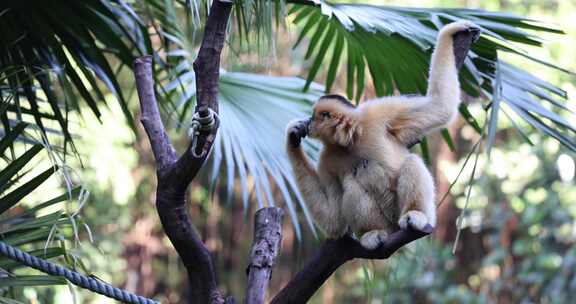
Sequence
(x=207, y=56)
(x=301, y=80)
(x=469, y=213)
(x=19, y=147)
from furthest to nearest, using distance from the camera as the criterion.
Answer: (x=469, y=213) → (x=19, y=147) → (x=301, y=80) → (x=207, y=56)

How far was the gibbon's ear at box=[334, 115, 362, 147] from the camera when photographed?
3.11 m

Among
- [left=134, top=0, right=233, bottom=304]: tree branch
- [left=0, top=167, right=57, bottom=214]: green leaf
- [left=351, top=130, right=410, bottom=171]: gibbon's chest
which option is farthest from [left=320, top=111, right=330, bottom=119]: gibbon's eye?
[left=0, top=167, right=57, bottom=214]: green leaf

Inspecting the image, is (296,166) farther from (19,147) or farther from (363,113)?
(19,147)

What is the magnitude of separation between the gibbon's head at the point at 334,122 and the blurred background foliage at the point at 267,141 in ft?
1.05

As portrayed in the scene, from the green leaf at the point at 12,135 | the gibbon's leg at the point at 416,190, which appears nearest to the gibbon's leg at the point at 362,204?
the gibbon's leg at the point at 416,190

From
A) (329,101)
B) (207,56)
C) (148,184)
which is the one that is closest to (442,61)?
(329,101)

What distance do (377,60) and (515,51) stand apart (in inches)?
27.5

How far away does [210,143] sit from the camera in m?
2.24

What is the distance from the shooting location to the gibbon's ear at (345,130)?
3.11 metres

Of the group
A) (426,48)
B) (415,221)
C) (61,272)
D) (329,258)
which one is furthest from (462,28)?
(61,272)

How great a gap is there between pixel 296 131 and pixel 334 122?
16 cm

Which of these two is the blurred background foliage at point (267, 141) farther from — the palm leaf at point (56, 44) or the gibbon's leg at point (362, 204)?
the gibbon's leg at point (362, 204)

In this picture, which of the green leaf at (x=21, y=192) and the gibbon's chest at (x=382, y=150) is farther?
the gibbon's chest at (x=382, y=150)

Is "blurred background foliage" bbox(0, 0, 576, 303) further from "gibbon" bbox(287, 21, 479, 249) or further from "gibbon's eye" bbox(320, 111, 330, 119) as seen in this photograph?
"gibbon's eye" bbox(320, 111, 330, 119)
